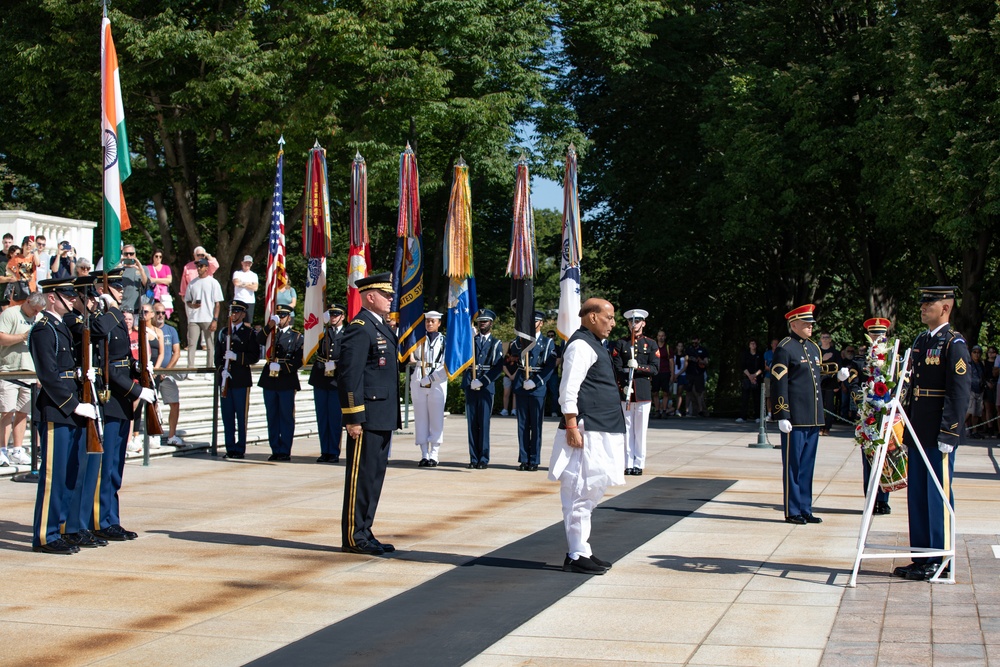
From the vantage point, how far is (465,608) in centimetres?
728

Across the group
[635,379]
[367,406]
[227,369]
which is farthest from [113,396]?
[635,379]

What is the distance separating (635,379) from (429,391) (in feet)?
9.05

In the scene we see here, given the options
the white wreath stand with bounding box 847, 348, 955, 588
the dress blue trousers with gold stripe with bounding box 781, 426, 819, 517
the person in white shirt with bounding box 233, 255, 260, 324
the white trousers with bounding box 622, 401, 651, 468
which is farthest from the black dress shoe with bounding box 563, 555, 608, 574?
the person in white shirt with bounding box 233, 255, 260, 324

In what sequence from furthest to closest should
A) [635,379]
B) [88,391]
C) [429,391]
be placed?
1. [429,391]
2. [635,379]
3. [88,391]

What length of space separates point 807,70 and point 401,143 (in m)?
10.1

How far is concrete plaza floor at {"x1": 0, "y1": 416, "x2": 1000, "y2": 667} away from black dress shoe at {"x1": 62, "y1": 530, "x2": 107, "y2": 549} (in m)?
0.15

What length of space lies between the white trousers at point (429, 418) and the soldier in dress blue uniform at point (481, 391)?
0.36 metres

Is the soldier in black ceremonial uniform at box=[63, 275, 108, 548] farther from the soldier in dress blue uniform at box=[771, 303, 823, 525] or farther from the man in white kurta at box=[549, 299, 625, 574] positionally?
the soldier in dress blue uniform at box=[771, 303, 823, 525]

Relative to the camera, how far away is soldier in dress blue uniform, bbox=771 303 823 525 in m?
11.1

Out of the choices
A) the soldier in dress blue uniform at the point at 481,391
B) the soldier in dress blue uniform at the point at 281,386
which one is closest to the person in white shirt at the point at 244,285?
the soldier in dress blue uniform at the point at 281,386

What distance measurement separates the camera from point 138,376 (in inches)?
391

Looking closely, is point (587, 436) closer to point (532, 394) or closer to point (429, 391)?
point (532, 394)

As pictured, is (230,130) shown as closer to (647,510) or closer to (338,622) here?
(647,510)

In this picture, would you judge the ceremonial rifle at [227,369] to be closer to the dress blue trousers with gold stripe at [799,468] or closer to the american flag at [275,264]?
the american flag at [275,264]
